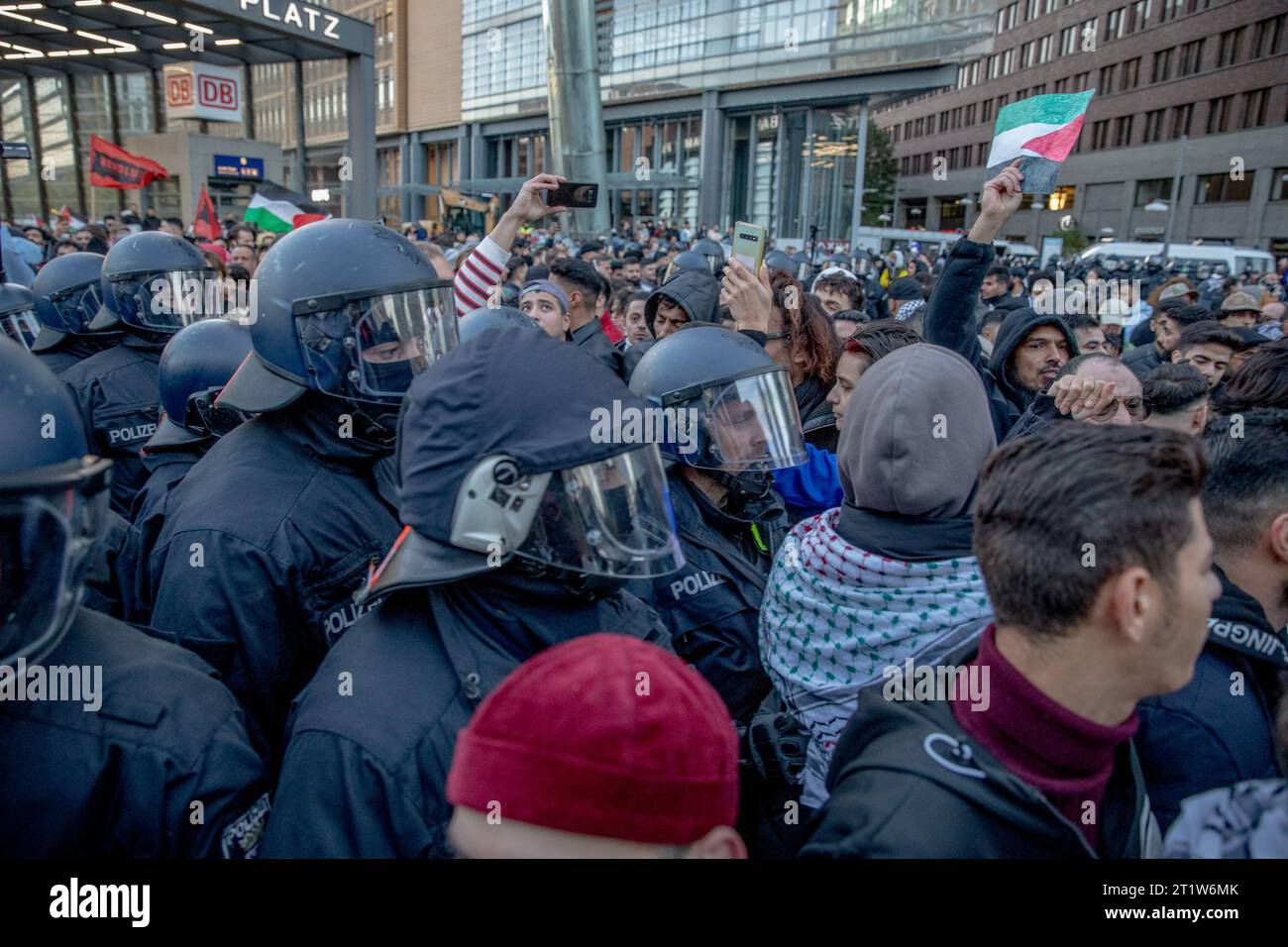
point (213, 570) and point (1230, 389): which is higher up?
point (1230, 389)

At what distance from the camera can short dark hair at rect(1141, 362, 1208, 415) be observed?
3996 mm

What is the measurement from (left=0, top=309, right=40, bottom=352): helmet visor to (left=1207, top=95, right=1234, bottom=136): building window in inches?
1970

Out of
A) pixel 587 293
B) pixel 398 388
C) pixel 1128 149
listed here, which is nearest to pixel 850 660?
pixel 398 388

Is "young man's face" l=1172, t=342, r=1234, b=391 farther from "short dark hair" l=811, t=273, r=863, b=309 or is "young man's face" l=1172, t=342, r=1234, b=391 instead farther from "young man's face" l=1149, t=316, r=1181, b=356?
"short dark hair" l=811, t=273, r=863, b=309

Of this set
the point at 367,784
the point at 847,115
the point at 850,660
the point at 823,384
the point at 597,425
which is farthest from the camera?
the point at 847,115

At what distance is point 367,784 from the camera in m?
1.42

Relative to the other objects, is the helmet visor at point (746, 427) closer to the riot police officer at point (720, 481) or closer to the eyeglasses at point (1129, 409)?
the riot police officer at point (720, 481)

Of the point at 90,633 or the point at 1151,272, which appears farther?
the point at 1151,272

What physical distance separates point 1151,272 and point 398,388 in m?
24.3

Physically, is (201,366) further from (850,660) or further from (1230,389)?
(1230,389)

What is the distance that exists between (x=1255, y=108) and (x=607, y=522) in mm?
50100

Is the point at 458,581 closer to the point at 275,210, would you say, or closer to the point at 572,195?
the point at 572,195

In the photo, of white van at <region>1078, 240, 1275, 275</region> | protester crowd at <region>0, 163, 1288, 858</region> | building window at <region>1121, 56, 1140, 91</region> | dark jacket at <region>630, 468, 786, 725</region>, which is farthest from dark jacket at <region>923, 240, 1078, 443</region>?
building window at <region>1121, 56, 1140, 91</region>
